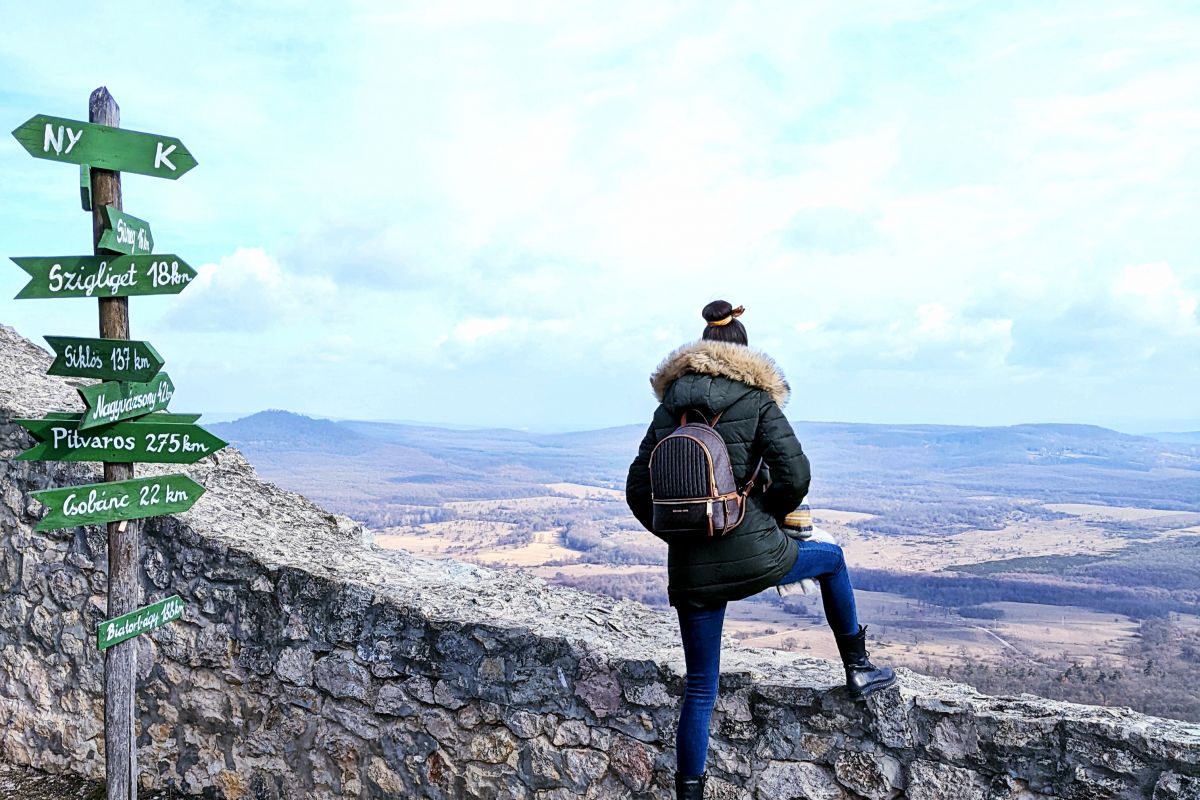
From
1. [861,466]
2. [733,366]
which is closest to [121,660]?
[733,366]

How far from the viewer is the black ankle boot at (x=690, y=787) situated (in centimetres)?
330

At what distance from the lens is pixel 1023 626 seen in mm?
22531

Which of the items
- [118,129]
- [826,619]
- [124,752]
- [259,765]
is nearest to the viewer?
[826,619]

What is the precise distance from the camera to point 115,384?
148 inches

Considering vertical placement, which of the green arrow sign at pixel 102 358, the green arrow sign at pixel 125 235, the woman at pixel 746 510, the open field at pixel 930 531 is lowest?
the open field at pixel 930 531

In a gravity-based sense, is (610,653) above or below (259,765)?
above

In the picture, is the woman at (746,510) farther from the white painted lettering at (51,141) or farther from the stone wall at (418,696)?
the white painted lettering at (51,141)

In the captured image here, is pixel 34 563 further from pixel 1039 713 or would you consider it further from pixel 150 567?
pixel 1039 713

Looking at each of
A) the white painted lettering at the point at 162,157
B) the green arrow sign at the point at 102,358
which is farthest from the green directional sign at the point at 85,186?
the green arrow sign at the point at 102,358

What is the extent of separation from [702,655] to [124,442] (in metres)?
2.67

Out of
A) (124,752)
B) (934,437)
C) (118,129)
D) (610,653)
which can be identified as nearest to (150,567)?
(124,752)

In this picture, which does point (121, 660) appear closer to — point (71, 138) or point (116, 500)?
point (116, 500)

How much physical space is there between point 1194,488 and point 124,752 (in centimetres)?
9141

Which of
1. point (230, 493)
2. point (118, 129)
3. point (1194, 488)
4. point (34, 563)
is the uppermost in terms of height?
point (118, 129)
